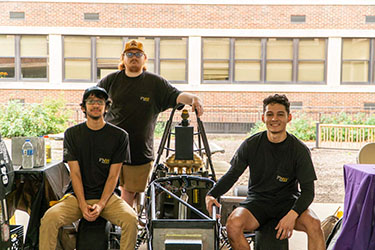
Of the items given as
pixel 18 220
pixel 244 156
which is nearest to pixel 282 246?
pixel 244 156

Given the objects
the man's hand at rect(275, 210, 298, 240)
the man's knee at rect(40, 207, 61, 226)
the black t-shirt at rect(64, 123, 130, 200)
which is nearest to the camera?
the man's hand at rect(275, 210, 298, 240)

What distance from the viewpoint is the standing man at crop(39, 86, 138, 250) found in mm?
2928

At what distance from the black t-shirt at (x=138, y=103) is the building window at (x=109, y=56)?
7113 mm

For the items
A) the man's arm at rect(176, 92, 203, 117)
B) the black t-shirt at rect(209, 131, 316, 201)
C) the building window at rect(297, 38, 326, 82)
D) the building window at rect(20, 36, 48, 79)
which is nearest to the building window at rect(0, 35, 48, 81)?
the building window at rect(20, 36, 48, 79)

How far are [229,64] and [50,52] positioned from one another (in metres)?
4.24

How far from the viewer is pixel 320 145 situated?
25.7 ft

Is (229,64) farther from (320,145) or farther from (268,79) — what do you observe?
(320,145)

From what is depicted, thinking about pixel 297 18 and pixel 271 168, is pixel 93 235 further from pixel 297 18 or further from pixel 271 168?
pixel 297 18

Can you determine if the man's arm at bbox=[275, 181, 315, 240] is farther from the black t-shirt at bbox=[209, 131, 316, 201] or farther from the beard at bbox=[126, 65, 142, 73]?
the beard at bbox=[126, 65, 142, 73]

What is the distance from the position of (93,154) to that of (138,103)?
64cm

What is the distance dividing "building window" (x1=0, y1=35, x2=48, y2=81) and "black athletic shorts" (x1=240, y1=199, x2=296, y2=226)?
28.4 ft

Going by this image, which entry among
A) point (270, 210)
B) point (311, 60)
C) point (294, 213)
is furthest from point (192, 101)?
point (311, 60)

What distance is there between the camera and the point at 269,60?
11.2 meters

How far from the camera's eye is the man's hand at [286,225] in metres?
2.61
